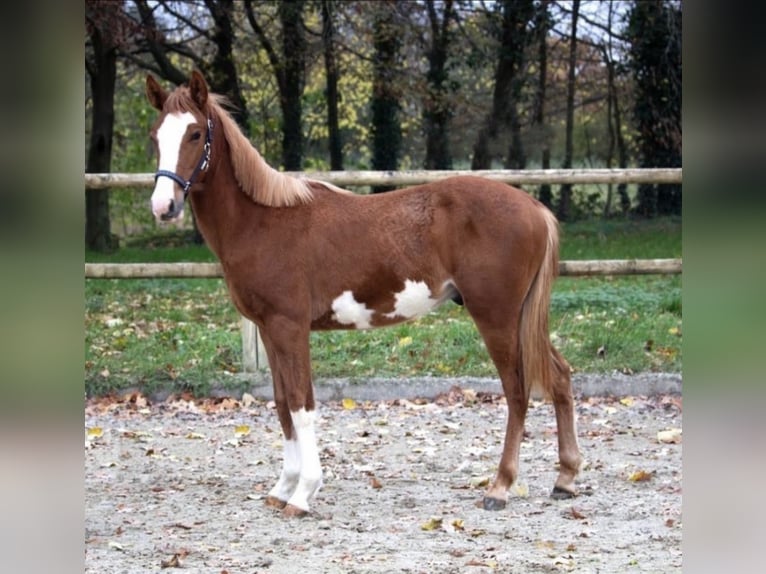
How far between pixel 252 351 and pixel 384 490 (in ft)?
7.99

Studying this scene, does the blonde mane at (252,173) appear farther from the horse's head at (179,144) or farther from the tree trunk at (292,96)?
the tree trunk at (292,96)

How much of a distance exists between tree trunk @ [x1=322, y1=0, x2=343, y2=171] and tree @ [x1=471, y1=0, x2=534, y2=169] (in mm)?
2411

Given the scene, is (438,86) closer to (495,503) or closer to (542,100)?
(542,100)

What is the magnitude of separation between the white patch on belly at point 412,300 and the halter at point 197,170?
1147mm

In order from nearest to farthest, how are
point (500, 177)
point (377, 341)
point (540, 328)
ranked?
point (540, 328) → point (500, 177) → point (377, 341)

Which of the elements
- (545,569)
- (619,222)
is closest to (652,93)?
(619,222)

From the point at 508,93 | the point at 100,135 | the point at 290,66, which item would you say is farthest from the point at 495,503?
the point at 508,93

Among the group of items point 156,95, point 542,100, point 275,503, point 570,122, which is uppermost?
point 542,100

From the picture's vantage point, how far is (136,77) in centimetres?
1725

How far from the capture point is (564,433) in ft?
15.5

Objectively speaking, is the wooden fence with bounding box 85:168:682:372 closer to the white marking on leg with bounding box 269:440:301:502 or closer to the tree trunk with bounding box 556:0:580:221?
the white marking on leg with bounding box 269:440:301:502

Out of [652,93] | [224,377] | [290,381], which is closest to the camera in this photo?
[290,381]
